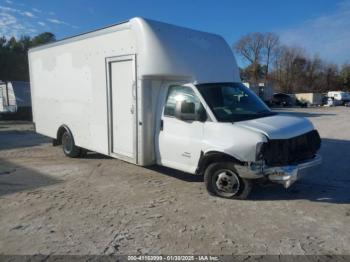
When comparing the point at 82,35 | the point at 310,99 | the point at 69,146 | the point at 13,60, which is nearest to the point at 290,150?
the point at 82,35

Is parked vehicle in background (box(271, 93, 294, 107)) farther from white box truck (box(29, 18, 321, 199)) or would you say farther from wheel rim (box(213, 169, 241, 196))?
wheel rim (box(213, 169, 241, 196))

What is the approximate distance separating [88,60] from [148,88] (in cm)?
215

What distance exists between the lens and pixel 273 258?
3.82m

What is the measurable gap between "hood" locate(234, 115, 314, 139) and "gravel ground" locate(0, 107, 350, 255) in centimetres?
85

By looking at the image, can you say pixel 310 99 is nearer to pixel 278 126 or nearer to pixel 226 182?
pixel 278 126

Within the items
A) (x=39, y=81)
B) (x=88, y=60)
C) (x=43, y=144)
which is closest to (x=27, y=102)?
(x=43, y=144)

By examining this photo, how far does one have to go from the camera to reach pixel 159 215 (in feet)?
16.7

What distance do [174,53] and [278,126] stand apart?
234 centimetres

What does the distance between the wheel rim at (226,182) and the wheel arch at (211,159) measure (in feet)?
0.70

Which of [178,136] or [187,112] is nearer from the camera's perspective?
[187,112]

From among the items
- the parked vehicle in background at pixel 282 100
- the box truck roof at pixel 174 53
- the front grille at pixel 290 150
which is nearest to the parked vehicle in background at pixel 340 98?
the parked vehicle in background at pixel 282 100

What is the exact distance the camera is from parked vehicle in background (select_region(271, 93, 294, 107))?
4883cm

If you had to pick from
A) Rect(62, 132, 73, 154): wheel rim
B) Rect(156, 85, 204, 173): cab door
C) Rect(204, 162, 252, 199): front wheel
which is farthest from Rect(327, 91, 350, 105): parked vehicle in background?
Rect(204, 162, 252, 199): front wheel

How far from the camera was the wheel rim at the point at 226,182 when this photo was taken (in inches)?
221
